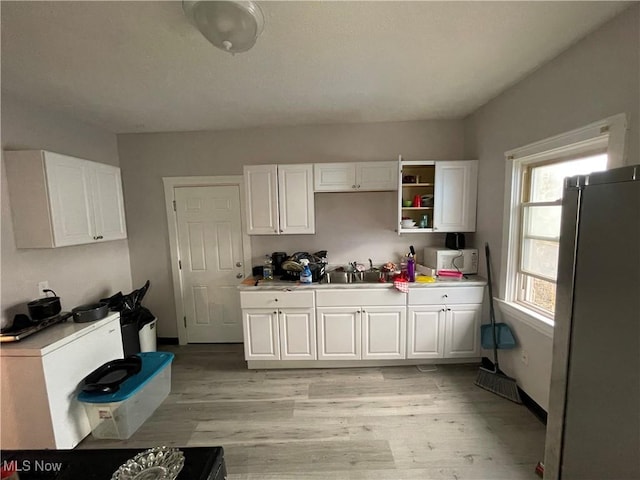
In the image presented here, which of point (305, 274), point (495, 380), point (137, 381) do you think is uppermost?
point (305, 274)

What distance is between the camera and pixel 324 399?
2232mm

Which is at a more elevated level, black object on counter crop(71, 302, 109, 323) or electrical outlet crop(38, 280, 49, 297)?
electrical outlet crop(38, 280, 49, 297)

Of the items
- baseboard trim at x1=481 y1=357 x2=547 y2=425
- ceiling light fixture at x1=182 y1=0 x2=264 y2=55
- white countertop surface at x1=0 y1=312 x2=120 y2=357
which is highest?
ceiling light fixture at x1=182 y1=0 x2=264 y2=55

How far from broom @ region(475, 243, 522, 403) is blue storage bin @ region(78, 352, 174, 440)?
112 inches

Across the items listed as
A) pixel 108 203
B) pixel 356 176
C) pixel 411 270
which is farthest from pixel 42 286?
pixel 411 270

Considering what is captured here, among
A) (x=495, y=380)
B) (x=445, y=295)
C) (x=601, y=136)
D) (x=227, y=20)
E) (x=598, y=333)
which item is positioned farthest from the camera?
(x=445, y=295)

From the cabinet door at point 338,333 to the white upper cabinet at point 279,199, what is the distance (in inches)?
35.5

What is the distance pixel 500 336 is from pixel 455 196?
1397 mm

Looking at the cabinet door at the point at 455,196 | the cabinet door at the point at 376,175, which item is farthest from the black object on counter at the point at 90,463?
the cabinet door at the point at 455,196

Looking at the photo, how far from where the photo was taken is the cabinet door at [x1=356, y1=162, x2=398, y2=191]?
2693mm

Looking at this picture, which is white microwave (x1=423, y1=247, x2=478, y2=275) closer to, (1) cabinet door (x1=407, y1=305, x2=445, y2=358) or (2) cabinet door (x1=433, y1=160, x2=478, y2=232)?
(2) cabinet door (x1=433, y1=160, x2=478, y2=232)

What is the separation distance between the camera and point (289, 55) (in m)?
1.61

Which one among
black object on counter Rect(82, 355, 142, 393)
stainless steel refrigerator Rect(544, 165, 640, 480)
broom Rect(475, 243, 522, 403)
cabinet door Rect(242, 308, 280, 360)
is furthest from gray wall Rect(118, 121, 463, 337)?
stainless steel refrigerator Rect(544, 165, 640, 480)

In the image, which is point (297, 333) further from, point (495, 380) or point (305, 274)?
point (495, 380)
